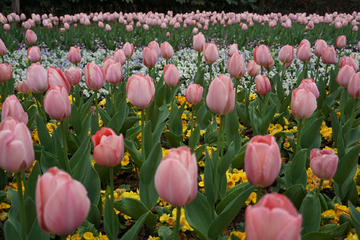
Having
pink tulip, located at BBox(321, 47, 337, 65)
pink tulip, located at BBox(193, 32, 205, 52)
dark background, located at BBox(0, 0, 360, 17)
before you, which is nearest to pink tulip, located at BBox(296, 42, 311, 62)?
pink tulip, located at BBox(321, 47, 337, 65)

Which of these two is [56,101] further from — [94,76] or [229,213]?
[229,213]

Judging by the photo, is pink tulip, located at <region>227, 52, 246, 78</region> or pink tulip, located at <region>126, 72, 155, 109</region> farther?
pink tulip, located at <region>227, 52, 246, 78</region>

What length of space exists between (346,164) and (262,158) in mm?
→ 948

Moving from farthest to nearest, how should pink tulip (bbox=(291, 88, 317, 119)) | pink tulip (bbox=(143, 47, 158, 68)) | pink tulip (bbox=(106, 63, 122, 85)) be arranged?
pink tulip (bbox=(143, 47, 158, 68))
pink tulip (bbox=(106, 63, 122, 85))
pink tulip (bbox=(291, 88, 317, 119))

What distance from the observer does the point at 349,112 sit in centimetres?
238

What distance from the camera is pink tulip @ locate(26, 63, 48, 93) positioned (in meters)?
1.64

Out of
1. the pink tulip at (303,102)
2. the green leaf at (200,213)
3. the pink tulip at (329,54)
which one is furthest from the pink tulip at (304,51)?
the green leaf at (200,213)

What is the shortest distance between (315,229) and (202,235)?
0.44 meters

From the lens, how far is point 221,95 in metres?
1.23

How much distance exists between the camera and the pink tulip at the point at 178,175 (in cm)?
72

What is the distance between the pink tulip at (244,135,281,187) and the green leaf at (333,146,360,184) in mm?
856

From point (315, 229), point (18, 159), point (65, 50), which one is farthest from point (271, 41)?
point (18, 159)

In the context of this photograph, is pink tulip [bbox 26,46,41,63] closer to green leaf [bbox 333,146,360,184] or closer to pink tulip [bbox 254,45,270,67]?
pink tulip [bbox 254,45,270,67]

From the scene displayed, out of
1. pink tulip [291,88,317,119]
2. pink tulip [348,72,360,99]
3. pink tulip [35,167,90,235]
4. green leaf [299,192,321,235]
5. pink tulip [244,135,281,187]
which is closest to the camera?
pink tulip [35,167,90,235]
